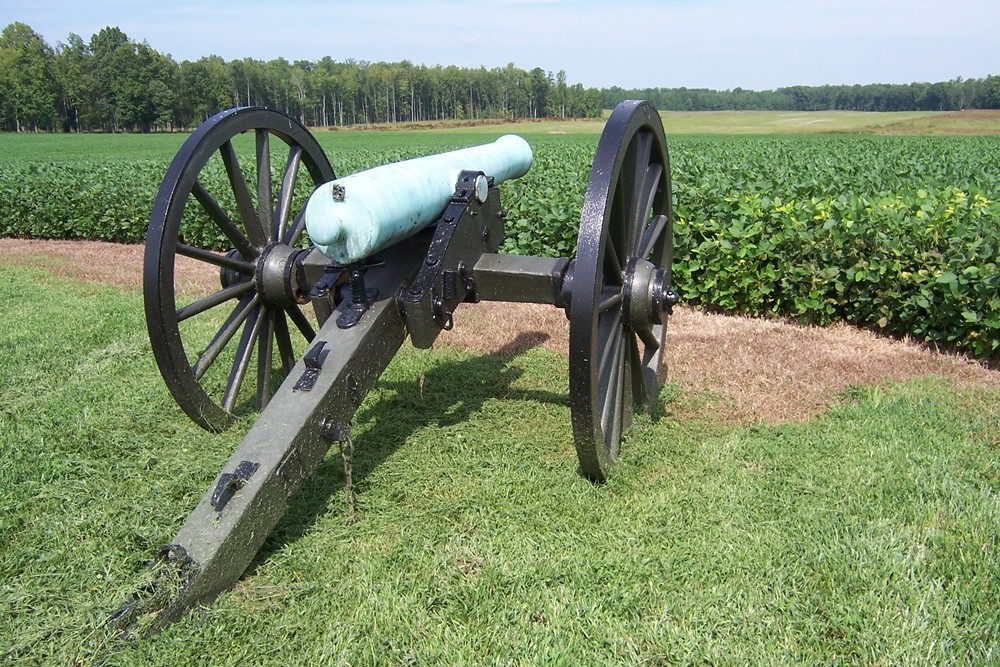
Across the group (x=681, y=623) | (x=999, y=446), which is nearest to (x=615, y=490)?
(x=681, y=623)

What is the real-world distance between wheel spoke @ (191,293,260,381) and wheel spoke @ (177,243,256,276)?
15 cm

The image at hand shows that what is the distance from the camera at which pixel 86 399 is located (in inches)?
196

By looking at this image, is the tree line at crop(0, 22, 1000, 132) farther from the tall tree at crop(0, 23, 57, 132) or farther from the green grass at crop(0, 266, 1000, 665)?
the green grass at crop(0, 266, 1000, 665)

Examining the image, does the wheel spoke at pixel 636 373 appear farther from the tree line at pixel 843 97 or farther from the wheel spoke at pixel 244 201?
the tree line at pixel 843 97

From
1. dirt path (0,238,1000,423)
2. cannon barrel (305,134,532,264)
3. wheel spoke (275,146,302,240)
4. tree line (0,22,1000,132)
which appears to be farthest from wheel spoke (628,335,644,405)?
tree line (0,22,1000,132)

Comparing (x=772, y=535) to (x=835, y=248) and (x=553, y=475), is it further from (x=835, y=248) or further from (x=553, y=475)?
(x=835, y=248)

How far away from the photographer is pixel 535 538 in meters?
3.31

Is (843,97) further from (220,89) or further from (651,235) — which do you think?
(651,235)

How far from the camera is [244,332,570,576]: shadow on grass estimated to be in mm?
3570

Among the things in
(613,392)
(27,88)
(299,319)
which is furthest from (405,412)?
(27,88)

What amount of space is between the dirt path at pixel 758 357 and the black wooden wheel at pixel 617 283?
802mm

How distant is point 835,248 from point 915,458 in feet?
9.41

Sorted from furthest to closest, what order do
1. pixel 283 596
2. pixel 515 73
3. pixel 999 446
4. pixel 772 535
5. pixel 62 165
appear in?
Answer: pixel 515 73, pixel 62 165, pixel 999 446, pixel 772 535, pixel 283 596

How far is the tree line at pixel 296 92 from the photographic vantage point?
2854 inches
